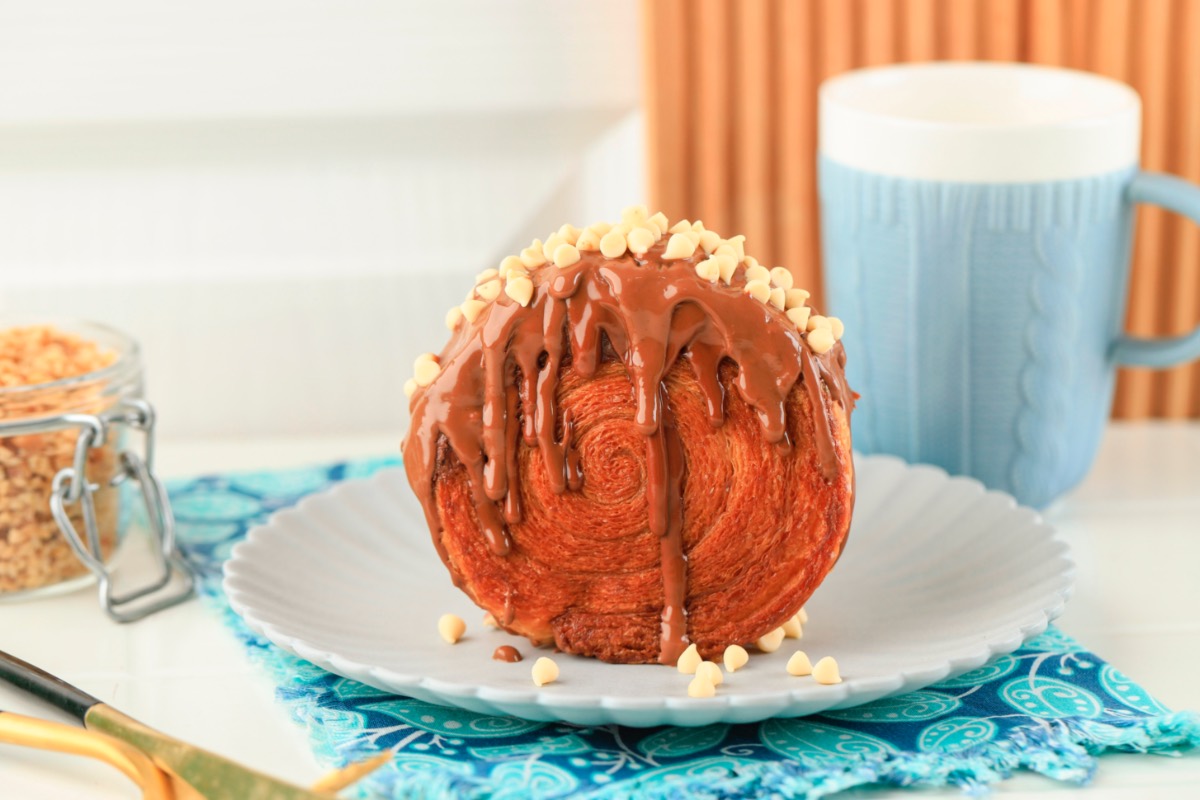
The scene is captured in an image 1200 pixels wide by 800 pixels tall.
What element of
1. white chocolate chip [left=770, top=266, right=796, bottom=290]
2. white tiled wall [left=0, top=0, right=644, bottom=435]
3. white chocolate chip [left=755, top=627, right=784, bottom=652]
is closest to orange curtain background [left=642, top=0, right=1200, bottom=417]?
white tiled wall [left=0, top=0, right=644, bottom=435]

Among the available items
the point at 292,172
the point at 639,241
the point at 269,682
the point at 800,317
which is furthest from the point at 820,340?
the point at 292,172

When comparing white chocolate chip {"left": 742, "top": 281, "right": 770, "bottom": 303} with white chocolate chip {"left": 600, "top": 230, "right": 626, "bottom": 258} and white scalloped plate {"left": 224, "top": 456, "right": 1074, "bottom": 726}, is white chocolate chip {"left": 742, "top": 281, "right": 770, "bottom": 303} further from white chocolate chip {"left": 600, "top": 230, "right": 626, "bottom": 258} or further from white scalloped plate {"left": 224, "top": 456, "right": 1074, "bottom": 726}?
white scalloped plate {"left": 224, "top": 456, "right": 1074, "bottom": 726}

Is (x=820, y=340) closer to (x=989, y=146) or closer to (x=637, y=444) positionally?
(x=637, y=444)

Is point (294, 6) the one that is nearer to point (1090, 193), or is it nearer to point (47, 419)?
point (47, 419)

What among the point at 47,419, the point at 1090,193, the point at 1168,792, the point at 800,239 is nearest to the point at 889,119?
the point at 1090,193

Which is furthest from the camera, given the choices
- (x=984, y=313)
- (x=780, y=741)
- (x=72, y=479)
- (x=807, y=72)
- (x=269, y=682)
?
(x=807, y=72)
